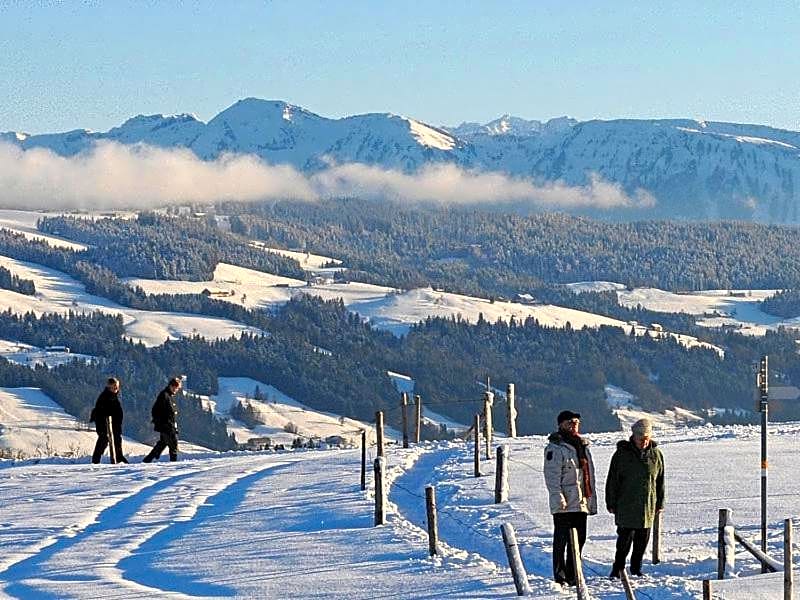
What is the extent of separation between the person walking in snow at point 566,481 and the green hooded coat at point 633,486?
0.42 metres

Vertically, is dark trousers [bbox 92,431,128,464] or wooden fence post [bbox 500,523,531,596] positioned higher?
wooden fence post [bbox 500,523,531,596]

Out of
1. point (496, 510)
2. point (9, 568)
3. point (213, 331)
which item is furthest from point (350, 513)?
point (213, 331)

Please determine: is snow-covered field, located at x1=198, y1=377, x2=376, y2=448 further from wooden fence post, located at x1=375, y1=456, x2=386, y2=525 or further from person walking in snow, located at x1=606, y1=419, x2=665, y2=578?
person walking in snow, located at x1=606, y1=419, x2=665, y2=578

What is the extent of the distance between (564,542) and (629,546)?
82 centimetres

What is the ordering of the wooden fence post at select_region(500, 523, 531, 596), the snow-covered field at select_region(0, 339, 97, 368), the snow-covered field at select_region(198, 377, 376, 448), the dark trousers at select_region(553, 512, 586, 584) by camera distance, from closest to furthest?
the wooden fence post at select_region(500, 523, 531, 596) → the dark trousers at select_region(553, 512, 586, 584) → the snow-covered field at select_region(198, 377, 376, 448) → the snow-covered field at select_region(0, 339, 97, 368)

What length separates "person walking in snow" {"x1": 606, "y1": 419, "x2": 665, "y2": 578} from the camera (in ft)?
58.0

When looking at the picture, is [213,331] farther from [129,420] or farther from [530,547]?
[530,547]

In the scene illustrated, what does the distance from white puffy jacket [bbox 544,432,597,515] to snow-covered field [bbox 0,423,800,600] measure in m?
0.88

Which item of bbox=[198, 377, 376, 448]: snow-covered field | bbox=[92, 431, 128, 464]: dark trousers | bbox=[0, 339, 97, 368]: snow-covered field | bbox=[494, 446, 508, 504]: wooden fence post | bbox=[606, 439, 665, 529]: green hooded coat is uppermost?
bbox=[606, 439, 665, 529]: green hooded coat

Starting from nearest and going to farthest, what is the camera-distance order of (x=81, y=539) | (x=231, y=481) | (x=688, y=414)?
(x=81, y=539)
(x=231, y=481)
(x=688, y=414)

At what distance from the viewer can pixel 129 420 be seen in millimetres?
149500

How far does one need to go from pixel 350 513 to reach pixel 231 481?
6.54 meters

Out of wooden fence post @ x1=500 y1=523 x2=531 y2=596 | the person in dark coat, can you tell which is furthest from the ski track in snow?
wooden fence post @ x1=500 y1=523 x2=531 y2=596

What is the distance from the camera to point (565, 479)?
17.4 metres
